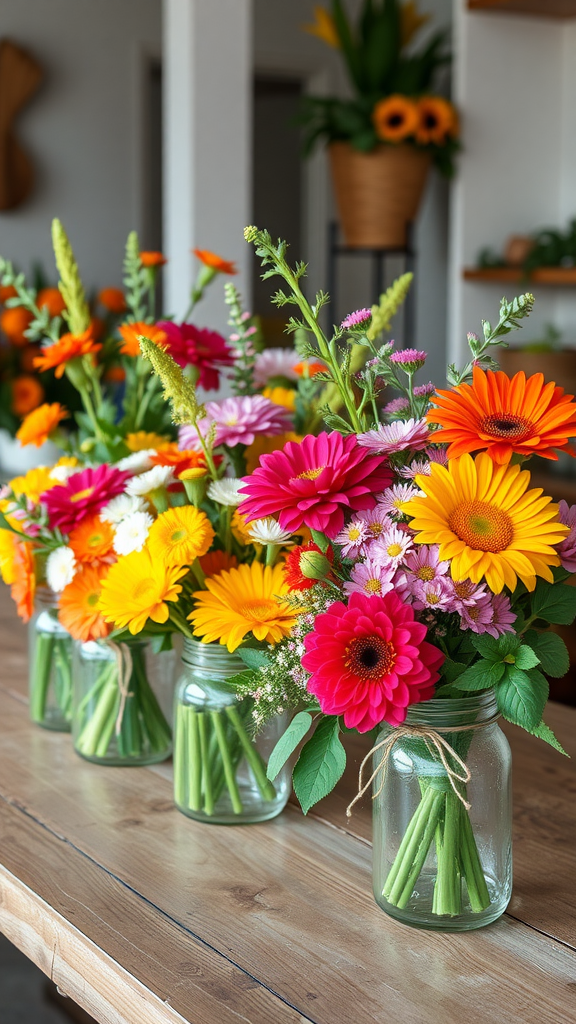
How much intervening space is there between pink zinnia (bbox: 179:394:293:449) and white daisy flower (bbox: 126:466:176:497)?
55 millimetres

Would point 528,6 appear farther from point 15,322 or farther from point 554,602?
point 554,602

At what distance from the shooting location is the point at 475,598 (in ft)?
2.25

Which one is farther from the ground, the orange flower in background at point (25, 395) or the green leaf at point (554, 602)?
→ the green leaf at point (554, 602)

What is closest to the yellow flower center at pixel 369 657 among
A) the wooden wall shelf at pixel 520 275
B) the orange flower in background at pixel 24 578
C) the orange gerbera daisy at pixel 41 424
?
the orange flower in background at pixel 24 578

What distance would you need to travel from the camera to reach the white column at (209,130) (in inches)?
104

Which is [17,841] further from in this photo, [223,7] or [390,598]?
[223,7]

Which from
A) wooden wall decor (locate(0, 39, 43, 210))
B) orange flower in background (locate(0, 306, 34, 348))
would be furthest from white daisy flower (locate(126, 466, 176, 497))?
wooden wall decor (locate(0, 39, 43, 210))

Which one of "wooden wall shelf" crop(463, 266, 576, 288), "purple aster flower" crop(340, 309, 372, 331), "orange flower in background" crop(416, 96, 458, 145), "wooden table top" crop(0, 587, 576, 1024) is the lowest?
"wooden table top" crop(0, 587, 576, 1024)

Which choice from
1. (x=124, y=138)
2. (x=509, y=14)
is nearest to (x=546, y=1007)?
(x=509, y=14)

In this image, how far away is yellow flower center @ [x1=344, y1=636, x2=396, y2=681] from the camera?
0.67m

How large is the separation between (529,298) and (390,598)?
200mm

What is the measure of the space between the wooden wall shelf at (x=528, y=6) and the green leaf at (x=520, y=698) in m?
2.73

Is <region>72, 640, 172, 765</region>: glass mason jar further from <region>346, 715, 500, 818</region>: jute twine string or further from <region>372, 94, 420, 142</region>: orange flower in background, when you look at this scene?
<region>372, 94, 420, 142</region>: orange flower in background

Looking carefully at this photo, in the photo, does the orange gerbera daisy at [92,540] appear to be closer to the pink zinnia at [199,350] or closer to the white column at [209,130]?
the pink zinnia at [199,350]
